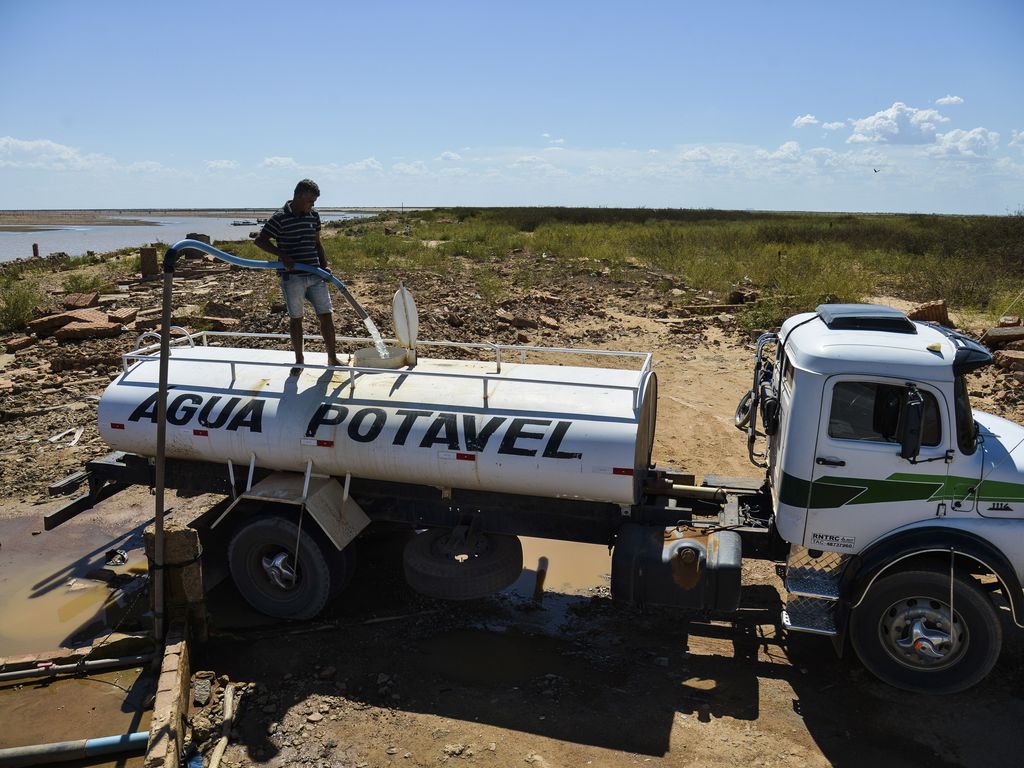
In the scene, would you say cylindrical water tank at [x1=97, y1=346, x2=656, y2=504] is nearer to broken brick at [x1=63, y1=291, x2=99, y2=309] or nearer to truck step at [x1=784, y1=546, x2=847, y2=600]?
truck step at [x1=784, y1=546, x2=847, y2=600]

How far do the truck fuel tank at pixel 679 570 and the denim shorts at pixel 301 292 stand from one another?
149 inches

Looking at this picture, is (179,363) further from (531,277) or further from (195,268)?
(195,268)

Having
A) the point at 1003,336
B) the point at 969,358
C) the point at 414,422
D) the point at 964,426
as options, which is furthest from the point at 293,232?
the point at 1003,336

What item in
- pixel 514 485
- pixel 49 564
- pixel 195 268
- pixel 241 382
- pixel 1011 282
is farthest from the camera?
pixel 195 268

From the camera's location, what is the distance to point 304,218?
7.46 meters

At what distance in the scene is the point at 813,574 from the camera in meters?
6.09

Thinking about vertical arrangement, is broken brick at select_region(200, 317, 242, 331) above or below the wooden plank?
below

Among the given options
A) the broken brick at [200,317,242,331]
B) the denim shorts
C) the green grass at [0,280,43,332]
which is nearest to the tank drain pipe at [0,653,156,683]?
the denim shorts

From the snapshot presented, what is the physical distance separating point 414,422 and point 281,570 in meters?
1.89

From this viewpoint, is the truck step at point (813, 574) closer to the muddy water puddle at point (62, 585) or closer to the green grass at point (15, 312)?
the muddy water puddle at point (62, 585)

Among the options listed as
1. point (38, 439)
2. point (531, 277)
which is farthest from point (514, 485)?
point (531, 277)

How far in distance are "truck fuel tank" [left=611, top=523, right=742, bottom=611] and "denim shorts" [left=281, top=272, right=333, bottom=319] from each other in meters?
3.78

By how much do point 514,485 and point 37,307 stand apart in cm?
1716

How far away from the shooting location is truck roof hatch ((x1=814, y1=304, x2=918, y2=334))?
5.85 metres
